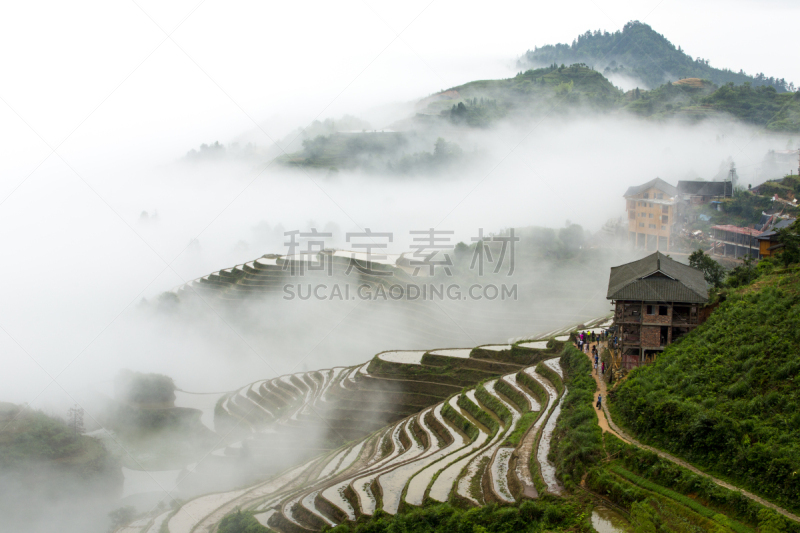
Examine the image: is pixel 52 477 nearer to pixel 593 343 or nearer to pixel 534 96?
pixel 593 343

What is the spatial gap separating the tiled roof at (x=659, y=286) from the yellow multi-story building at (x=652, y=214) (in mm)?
28212

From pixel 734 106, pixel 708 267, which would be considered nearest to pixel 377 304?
pixel 708 267

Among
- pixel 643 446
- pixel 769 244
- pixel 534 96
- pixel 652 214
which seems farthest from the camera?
pixel 534 96

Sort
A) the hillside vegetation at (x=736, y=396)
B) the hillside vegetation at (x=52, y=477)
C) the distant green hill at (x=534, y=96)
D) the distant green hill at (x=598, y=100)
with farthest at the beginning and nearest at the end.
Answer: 1. the distant green hill at (x=534, y=96)
2. the distant green hill at (x=598, y=100)
3. the hillside vegetation at (x=52, y=477)
4. the hillside vegetation at (x=736, y=396)

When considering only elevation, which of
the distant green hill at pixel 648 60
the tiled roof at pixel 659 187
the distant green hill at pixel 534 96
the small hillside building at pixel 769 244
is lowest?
the small hillside building at pixel 769 244

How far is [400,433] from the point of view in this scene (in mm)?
26703

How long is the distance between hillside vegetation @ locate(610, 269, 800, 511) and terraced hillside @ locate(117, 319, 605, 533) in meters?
3.16

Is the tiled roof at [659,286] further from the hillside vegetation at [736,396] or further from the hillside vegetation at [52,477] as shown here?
the hillside vegetation at [52,477]

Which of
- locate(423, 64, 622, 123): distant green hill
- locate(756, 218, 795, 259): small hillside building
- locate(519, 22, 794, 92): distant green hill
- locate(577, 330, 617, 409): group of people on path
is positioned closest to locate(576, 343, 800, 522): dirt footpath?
locate(577, 330, 617, 409): group of people on path

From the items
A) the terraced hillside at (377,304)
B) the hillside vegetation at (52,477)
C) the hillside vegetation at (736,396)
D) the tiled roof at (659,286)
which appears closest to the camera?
the hillside vegetation at (736,396)

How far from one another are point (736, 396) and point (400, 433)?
1412cm

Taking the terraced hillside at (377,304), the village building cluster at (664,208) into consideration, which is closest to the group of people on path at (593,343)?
the terraced hillside at (377,304)

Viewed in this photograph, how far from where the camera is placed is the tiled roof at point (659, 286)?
73.0 ft

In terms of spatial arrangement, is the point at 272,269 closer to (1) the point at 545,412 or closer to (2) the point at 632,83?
(1) the point at 545,412
